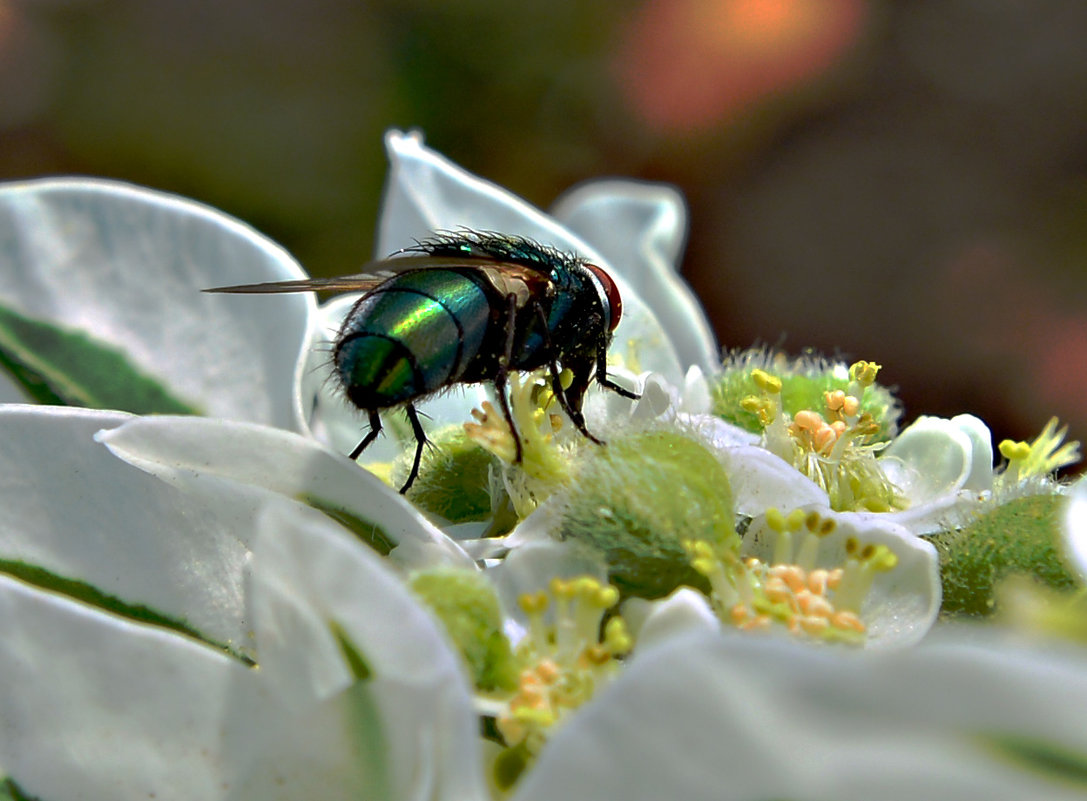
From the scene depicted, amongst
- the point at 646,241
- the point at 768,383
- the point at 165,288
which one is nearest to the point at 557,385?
the point at 768,383

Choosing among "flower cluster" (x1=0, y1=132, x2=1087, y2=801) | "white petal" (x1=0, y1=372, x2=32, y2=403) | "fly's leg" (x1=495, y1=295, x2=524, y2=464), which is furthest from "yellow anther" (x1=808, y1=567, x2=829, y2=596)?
"white petal" (x1=0, y1=372, x2=32, y2=403)

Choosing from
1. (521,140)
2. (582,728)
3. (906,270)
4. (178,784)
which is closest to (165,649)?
(178,784)

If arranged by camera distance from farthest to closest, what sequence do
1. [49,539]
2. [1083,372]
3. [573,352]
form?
[1083,372] → [573,352] → [49,539]

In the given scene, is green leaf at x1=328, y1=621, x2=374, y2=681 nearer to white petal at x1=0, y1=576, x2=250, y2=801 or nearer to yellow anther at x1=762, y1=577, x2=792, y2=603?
white petal at x1=0, y1=576, x2=250, y2=801

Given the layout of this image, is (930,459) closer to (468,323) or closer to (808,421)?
(808,421)

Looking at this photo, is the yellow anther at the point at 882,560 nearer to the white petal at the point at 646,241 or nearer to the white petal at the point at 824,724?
the white petal at the point at 824,724

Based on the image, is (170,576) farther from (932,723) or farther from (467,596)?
(932,723)
